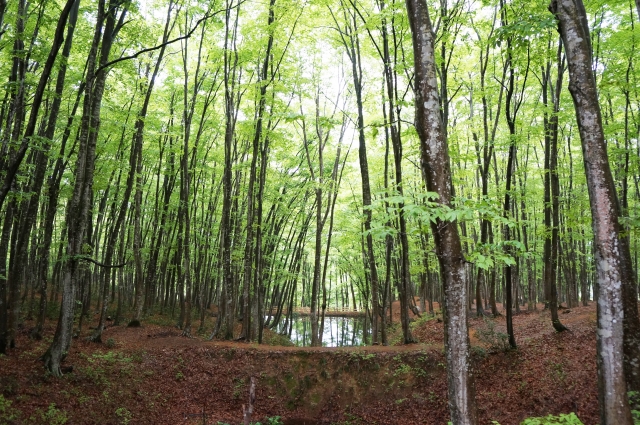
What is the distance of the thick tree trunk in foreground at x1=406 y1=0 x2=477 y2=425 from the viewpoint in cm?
455

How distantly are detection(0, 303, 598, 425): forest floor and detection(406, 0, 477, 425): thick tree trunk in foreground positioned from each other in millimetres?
5980

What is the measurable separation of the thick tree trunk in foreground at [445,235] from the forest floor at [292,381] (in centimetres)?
598

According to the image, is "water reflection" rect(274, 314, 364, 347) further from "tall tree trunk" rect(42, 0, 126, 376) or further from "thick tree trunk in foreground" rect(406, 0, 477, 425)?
"thick tree trunk in foreground" rect(406, 0, 477, 425)

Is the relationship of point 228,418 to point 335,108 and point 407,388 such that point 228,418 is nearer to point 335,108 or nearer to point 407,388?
point 407,388

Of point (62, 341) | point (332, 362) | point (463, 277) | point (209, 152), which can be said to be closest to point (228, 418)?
point (332, 362)

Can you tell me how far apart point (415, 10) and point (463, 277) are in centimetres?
363

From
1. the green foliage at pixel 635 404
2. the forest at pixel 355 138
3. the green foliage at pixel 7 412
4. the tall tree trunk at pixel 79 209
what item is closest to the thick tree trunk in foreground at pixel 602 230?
the forest at pixel 355 138

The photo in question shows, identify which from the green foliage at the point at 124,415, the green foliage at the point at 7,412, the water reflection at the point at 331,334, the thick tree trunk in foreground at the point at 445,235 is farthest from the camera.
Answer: the water reflection at the point at 331,334

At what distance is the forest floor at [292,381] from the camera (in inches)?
363

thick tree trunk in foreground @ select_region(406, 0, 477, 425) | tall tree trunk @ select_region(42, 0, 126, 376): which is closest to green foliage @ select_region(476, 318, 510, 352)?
thick tree trunk in foreground @ select_region(406, 0, 477, 425)

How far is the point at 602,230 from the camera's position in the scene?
202 inches

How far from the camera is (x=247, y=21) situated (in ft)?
58.5

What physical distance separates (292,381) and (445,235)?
36.8ft

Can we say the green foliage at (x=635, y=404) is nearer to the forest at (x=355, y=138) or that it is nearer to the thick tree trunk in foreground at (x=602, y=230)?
the forest at (x=355, y=138)
